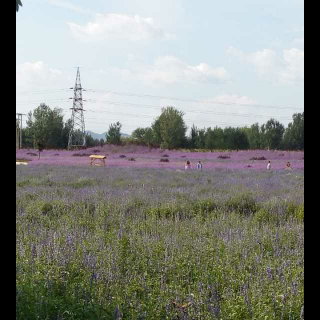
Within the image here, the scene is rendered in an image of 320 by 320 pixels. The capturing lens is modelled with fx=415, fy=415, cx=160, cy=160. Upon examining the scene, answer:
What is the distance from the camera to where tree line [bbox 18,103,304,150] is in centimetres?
3841

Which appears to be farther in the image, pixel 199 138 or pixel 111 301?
pixel 199 138

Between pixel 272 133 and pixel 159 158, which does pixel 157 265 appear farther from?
pixel 272 133

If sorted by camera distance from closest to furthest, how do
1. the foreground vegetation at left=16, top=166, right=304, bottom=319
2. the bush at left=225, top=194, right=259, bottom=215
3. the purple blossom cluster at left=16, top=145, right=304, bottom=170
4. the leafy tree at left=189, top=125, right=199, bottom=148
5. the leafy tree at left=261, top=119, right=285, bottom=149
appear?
the foreground vegetation at left=16, top=166, right=304, bottom=319 → the bush at left=225, top=194, right=259, bottom=215 → the purple blossom cluster at left=16, top=145, right=304, bottom=170 → the leafy tree at left=189, top=125, right=199, bottom=148 → the leafy tree at left=261, top=119, right=285, bottom=149

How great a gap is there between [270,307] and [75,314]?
1.51m

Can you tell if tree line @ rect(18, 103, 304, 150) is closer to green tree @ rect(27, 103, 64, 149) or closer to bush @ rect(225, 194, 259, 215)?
green tree @ rect(27, 103, 64, 149)

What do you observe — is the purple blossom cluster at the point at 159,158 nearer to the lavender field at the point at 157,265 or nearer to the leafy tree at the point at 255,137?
the lavender field at the point at 157,265

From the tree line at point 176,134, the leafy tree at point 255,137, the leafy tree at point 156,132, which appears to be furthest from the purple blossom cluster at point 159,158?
the leafy tree at point 255,137

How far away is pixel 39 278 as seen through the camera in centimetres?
379

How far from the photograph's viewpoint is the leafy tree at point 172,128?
125ft

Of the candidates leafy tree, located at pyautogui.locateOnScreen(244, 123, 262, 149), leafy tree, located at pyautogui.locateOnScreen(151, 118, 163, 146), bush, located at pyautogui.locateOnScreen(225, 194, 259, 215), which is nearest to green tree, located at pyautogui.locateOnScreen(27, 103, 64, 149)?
leafy tree, located at pyautogui.locateOnScreen(151, 118, 163, 146)

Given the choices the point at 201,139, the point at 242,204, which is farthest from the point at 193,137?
the point at 242,204
